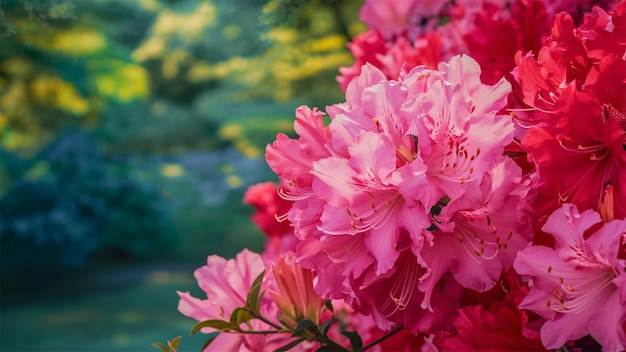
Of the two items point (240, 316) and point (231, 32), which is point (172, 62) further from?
point (240, 316)

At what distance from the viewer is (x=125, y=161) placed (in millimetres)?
3139

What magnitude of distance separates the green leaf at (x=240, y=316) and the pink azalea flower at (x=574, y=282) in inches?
5.4

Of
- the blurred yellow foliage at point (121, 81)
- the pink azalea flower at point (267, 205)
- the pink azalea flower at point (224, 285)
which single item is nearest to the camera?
the pink azalea flower at point (224, 285)

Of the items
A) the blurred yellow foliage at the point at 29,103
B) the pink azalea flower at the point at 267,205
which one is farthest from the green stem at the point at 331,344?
the blurred yellow foliage at the point at 29,103

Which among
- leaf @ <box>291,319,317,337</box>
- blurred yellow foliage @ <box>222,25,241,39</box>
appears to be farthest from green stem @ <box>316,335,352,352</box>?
blurred yellow foliage @ <box>222,25,241,39</box>

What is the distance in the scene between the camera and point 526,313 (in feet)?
1.02

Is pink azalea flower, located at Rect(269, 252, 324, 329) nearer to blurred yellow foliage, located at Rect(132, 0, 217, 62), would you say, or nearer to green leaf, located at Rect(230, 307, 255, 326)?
green leaf, located at Rect(230, 307, 255, 326)

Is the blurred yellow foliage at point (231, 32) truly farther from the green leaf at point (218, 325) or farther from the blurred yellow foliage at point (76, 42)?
the green leaf at point (218, 325)

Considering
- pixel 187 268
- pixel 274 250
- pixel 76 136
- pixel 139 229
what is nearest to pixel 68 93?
pixel 76 136

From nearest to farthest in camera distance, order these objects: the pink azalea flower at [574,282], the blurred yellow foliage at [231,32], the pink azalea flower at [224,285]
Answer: the pink azalea flower at [574,282] → the pink azalea flower at [224,285] → the blurred yellow foliage at [231,32]

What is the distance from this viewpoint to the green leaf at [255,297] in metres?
0.37

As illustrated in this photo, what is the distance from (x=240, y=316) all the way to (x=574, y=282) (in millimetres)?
158

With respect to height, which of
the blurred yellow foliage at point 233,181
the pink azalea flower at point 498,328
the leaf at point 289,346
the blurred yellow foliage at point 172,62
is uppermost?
the blurred yellow foliage at point 172,62

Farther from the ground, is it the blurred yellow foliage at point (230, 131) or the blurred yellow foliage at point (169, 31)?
the blurred yellow foliage at point (169, 31)
